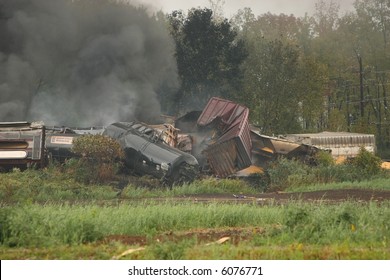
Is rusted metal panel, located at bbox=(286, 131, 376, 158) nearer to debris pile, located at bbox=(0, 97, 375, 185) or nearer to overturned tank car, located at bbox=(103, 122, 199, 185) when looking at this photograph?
debris pile, located at bbox=(0, 97, 375, 185)

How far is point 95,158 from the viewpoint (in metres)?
23.2

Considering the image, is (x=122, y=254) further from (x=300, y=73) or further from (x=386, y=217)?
(x=300, y=73)

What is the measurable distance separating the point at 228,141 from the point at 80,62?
1481 cm

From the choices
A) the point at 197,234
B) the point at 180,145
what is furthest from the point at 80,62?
the point at 197,234

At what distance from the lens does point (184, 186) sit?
21875mm

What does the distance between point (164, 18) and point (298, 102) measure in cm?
1201

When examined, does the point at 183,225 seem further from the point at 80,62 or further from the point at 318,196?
the point at 80,62

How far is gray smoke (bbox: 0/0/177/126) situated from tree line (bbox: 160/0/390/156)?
1.90 metres

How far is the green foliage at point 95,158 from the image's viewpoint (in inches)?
893

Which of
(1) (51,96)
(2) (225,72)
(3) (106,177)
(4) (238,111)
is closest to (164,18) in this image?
(2) (225,72)

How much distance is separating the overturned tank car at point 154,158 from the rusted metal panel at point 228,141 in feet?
10.0

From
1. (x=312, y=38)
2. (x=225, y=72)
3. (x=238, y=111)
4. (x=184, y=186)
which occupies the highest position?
Answer: (x=312, y=38)

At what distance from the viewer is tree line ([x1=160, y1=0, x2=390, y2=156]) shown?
4266 centimetres
